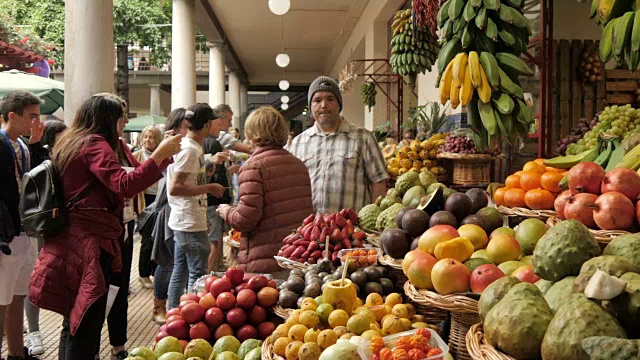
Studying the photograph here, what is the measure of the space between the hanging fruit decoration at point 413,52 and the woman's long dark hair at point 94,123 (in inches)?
116

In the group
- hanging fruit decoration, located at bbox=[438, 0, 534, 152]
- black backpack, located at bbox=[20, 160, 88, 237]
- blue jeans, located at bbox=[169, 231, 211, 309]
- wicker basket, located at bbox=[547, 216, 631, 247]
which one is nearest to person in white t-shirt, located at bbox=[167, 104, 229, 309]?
blue jeans, located at bbox=[169, 231, 211, 309]

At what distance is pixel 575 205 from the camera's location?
2.20 m

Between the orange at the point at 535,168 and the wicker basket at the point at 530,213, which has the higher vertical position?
the orange at the point at 535,168

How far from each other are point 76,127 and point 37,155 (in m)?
1.52

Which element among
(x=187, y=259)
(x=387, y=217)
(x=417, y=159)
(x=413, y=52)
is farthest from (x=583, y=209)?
(x=417, y=159)

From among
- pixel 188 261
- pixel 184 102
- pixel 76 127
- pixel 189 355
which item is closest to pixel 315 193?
pixel 188 261

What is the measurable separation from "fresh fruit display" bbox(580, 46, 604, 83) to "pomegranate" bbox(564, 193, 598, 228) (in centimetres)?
595

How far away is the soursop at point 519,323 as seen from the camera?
1.47 metres

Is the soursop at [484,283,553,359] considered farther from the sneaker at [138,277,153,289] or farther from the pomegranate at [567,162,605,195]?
the sneaker at [138,277,153,289]

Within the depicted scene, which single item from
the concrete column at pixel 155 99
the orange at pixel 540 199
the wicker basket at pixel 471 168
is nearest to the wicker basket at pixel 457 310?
→ the orange at pixel 540 199

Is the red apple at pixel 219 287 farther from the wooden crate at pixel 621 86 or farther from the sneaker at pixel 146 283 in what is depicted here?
the wooden crate at pixel 621 86

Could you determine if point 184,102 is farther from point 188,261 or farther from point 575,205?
point 575,205

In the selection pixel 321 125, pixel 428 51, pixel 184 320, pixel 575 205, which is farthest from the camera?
pixel 428 51

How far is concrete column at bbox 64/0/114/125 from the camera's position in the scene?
5.70 meters
